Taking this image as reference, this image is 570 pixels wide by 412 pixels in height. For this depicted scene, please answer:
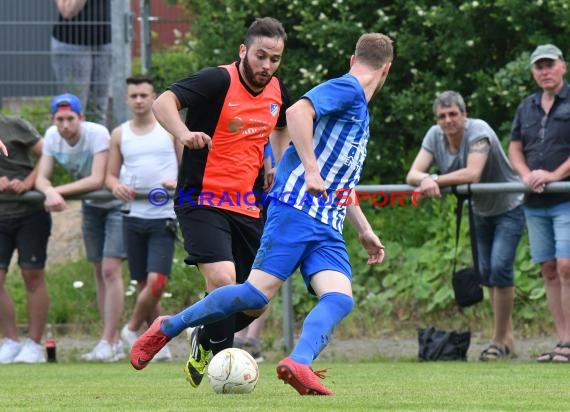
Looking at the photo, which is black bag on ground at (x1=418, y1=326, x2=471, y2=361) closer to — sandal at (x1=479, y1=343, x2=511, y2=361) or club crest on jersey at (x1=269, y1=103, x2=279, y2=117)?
sandal at (x1=479, y1=343, x2=511, y2=361)

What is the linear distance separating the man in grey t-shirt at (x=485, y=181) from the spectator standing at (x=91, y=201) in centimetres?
267

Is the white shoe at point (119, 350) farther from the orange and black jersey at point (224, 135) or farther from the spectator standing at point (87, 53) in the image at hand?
the spectator standing at point (87, 53)

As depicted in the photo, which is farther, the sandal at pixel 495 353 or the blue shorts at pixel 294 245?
the sandal at pixel 495 353

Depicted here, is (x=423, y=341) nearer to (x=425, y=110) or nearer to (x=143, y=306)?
(x=143, y=306)

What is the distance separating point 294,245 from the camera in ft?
24.1

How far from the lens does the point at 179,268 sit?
14.3 m

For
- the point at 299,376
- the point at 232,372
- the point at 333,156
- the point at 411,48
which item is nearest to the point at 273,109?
the point at 333,156

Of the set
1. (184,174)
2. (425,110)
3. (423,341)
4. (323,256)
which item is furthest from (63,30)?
(323,256)

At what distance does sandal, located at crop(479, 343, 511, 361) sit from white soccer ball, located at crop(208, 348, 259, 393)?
3882 millimetres

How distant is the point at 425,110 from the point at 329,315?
7758mm

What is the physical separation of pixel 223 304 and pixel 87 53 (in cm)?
857

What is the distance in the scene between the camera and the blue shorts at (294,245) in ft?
24.2

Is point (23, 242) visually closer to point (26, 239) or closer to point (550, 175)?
point (26, 239)

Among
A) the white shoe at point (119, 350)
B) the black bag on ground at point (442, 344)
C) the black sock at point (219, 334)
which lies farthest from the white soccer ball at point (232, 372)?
the white shoe at point (119, 350)
